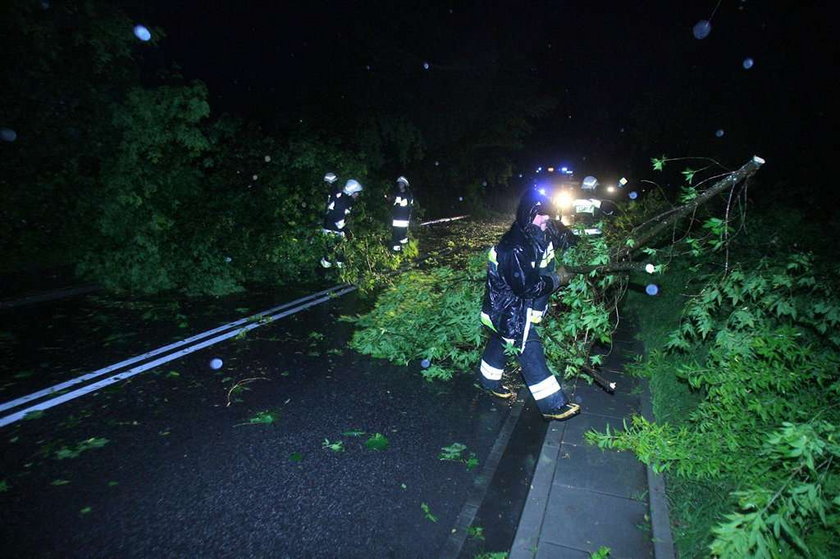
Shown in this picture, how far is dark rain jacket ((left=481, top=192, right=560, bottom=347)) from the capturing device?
4078 mm

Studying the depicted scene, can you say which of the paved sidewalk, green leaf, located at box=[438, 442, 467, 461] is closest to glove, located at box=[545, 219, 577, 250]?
the paved sidewalk

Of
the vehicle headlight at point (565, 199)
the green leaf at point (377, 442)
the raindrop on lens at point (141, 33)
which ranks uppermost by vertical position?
the raindrop on lens at point (141, 33)

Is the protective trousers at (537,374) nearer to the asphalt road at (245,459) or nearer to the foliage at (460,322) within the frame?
the asphalt road at (245,459)

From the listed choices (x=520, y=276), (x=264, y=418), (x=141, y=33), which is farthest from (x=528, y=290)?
(x=141, y=33)

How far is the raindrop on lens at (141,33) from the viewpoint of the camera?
831cm

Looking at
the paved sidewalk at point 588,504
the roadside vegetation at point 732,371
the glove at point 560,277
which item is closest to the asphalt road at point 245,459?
the paved sidewalk at point 588,504

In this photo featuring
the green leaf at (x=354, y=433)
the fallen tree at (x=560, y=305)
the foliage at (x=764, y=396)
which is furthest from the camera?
the fallen tree at (x=560, y=305)

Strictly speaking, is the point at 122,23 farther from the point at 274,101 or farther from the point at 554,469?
the point at 554,469

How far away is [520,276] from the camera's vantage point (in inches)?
160

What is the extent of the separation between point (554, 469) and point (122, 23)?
1013cm

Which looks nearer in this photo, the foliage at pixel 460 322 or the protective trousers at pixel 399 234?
the foliage at pixel 460 322

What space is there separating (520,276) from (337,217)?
5.86 m

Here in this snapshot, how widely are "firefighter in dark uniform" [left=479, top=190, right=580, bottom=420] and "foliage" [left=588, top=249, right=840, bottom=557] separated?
0.63 m

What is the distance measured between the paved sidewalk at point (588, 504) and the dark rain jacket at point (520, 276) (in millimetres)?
1057
